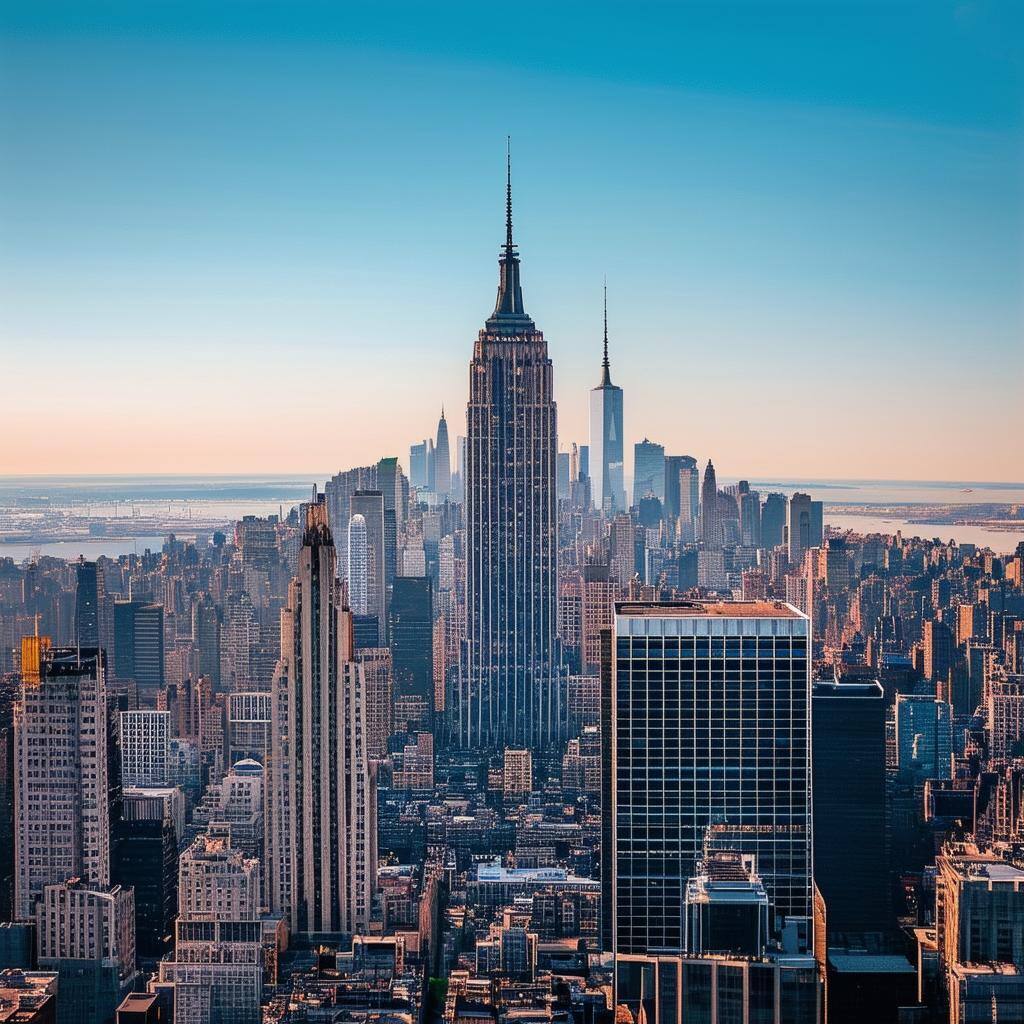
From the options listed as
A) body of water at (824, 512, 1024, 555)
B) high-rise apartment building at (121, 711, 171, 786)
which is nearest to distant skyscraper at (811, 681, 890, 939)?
body of water at (824, 512, 1024, 555)

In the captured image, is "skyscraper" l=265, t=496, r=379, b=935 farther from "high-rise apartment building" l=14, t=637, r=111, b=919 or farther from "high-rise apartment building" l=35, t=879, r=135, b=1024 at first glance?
"high-rise apartment building" l=35, t=879, r=135, b=1024

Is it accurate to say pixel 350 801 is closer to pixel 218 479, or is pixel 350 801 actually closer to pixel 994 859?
pixel 218 479

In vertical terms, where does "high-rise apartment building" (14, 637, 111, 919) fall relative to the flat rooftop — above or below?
below

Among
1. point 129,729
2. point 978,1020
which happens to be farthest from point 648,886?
point 129,729

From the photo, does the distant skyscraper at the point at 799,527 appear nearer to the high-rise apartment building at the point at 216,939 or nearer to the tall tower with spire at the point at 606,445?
the tall tower with spire at the point at 606,445

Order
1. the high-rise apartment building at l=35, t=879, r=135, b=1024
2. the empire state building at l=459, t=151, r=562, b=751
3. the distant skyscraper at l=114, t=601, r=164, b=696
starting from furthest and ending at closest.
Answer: the empire state building at l=459, t=151, r=562, b=751 < the distant skyscraper at l=114, t=601, r=164, b=696 < the high-rise apartment building at l=35, t=879, r=135, b=1024

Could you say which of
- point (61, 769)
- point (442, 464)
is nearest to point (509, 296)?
point (442, 464)

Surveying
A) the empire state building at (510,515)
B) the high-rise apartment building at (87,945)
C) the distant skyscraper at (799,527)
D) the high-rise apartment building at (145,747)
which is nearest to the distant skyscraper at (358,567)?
the high-rise apartment building at (145,747)
